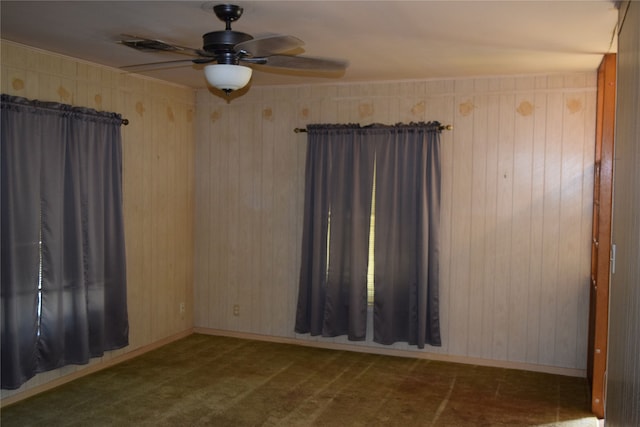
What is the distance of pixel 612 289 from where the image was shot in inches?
123

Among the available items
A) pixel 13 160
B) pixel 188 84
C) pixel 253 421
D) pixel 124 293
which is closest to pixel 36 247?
pixel 13 160

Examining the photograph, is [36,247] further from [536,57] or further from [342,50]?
[536,57]

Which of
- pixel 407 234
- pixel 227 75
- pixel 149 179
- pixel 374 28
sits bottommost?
pixel 407 234

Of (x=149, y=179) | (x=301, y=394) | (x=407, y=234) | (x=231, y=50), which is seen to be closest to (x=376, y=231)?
(x=407, y=234)

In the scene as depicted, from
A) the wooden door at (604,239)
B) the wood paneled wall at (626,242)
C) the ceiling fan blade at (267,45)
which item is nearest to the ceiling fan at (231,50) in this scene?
the ceiling fan blade at (267,45)

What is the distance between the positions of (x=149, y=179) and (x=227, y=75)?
2731 mm

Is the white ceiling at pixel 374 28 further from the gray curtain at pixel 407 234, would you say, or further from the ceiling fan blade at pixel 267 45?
the gray curtain at pixel 407 234

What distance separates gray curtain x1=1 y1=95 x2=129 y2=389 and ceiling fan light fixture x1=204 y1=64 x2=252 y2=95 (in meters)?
1.79

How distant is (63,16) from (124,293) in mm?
2376

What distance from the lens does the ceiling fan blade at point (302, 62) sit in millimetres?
3121

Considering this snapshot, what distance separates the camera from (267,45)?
2.84 metres

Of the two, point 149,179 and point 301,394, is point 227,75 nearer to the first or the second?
point 301,394

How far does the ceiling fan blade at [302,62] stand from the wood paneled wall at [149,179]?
206cm

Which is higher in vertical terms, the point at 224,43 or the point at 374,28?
the point at 374,28
